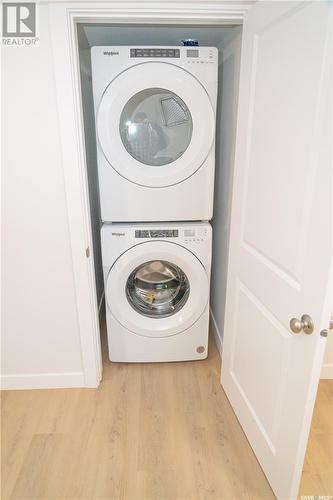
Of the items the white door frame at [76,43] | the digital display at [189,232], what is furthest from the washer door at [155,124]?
the digital display at [189,232]

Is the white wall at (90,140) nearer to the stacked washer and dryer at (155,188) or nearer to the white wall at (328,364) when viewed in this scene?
the stacked washer and dryer at (155,188)

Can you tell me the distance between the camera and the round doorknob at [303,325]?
892 millimetres

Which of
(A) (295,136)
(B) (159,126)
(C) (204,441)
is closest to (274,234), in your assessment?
(A) (295,136)

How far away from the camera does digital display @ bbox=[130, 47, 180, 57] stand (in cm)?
141

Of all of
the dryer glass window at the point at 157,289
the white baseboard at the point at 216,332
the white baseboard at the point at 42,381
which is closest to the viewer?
the white baseboard at the point at 42,381

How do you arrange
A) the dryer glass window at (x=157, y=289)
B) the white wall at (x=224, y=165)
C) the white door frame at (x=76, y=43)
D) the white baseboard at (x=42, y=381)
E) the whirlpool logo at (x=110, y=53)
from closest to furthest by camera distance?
1. the white door frame at (x=76, y=43)
2. the whirlpool logo at (x=110, y=53)
3. the white wall at (x=224, y=165)
4. the white baseboard at (x=42, y=381)
5. the dryer glass window at (x=157, y=289)

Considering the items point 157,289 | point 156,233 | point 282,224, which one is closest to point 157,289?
point 157,289

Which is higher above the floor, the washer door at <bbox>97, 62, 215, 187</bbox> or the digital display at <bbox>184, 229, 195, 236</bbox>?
the washer door at <bbox>97, 62, 215, 187</bbox>

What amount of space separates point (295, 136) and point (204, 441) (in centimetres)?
142

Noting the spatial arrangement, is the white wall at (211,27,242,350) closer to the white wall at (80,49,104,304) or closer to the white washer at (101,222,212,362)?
the white washer at (101,222,212,362)

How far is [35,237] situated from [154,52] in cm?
108

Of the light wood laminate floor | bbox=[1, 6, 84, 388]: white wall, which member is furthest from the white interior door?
bbox=[1, 6, 84, 388]: white wall

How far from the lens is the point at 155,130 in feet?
5.17

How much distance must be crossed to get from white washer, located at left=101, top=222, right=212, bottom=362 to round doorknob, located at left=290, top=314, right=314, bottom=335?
81 centimetres
